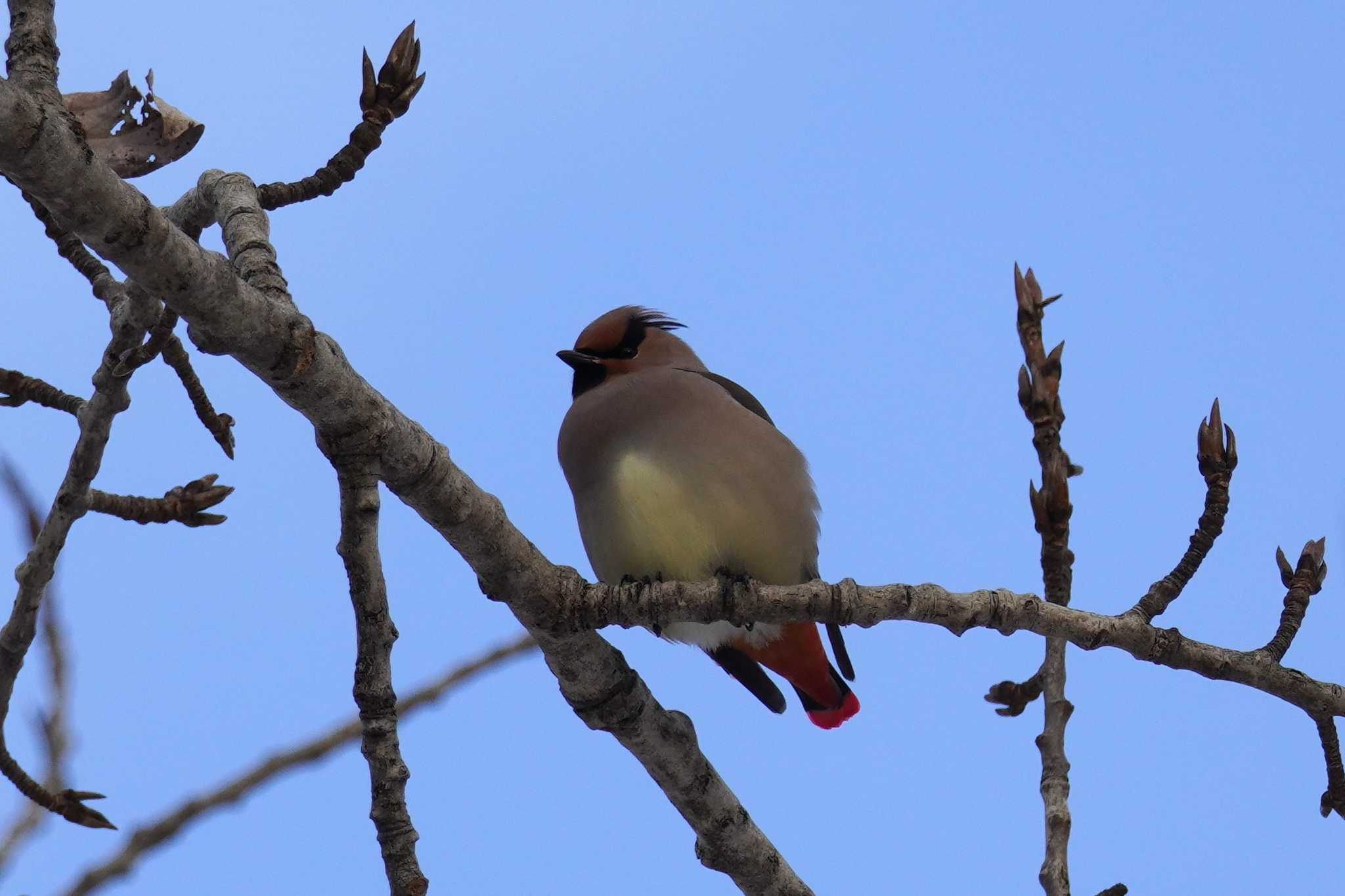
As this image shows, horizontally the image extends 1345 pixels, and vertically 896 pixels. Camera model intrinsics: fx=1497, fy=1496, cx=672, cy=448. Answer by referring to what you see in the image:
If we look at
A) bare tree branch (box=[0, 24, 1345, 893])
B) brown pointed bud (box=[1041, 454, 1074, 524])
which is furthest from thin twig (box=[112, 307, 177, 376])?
brown pointed bud (box=[1041, 454, 1074, 524])

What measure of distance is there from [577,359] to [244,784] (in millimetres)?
2298

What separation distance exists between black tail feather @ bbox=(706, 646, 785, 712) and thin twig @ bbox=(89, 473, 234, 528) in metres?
1.72

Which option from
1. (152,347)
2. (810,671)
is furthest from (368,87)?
(810,671)

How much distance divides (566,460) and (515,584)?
114cm

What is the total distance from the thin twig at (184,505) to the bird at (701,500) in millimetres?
1051

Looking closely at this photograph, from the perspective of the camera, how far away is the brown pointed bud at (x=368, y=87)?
9.84 feet

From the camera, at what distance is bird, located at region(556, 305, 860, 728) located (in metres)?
3.87

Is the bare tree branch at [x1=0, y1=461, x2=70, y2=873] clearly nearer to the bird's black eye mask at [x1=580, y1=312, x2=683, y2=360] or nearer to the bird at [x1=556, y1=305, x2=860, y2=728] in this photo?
the bird at [x1=556, y1=305, x2=860, y2=728]

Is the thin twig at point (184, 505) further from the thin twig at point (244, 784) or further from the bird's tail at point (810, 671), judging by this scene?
the bird's tail at point (810, 671)

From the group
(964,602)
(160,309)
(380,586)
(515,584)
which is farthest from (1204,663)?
(160,309)

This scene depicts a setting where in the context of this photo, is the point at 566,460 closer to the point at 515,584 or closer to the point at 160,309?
the point at 515,584

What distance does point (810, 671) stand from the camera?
4504 millimetres

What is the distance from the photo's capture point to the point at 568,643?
10.7ft

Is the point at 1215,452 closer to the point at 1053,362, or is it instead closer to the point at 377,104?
the point at 1053,362
